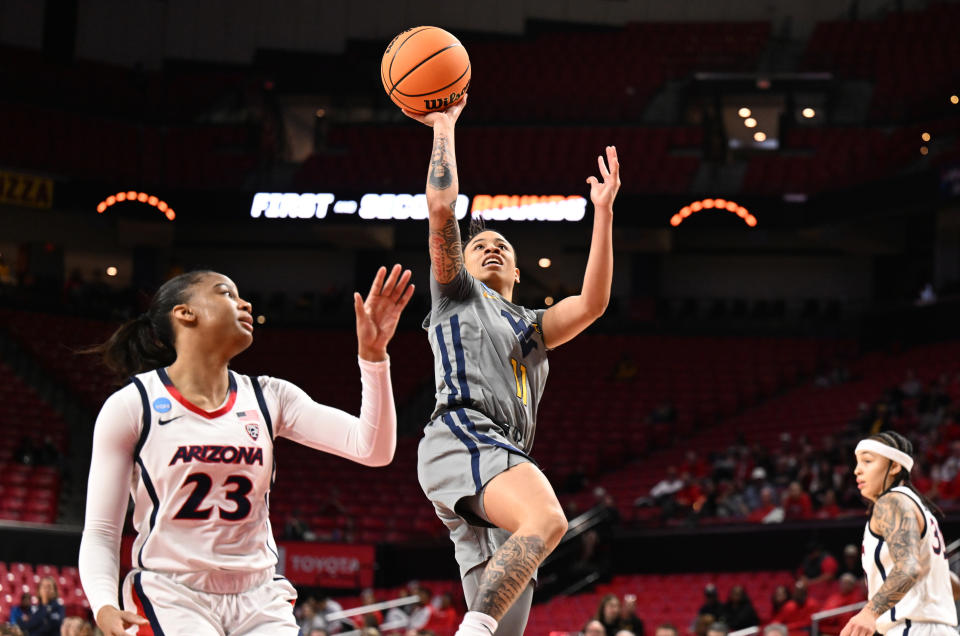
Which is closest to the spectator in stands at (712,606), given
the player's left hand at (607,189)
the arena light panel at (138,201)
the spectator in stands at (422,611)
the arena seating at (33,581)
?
the spectator in stands at (422,611)

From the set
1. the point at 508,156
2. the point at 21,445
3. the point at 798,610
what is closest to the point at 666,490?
the point at 798,610

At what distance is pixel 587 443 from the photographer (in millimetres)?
22234

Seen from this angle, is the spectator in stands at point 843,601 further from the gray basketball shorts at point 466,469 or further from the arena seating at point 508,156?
the arena seating at point 508,156

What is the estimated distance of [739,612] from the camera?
1269 centimetres

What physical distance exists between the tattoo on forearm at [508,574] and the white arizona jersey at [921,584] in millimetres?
2273

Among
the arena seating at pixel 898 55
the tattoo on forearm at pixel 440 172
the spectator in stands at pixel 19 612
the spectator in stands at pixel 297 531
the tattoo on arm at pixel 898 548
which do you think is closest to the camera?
the tattoo on forearm at pixel 440 172

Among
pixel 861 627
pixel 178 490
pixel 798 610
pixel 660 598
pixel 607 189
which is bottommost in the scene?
pixel 660 598

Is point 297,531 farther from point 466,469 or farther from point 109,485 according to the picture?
point 109,485

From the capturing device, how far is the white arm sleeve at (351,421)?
3.80 meters

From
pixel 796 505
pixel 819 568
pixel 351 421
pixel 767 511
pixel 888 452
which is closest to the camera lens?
pixel 351 421

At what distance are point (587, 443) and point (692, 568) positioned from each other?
6.32 m

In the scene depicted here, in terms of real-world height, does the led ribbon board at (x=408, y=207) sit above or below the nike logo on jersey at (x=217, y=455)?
above

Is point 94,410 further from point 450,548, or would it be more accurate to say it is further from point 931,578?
point 931,578

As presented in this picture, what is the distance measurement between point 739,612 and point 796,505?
3.05 m
